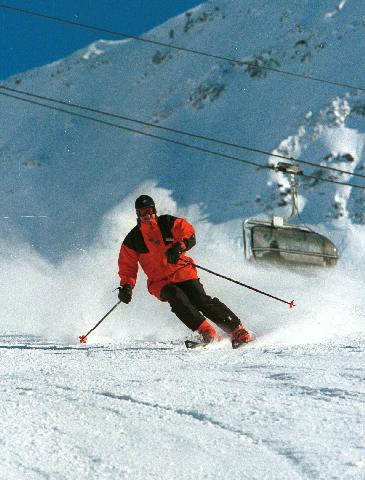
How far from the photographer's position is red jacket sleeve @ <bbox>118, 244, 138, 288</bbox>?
661cm

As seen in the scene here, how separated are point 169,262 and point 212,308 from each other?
575mm

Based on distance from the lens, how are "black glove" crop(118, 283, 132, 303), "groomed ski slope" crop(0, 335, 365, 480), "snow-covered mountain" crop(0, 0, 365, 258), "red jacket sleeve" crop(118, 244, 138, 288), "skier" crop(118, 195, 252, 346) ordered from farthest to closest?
1. "snow-covered mountain" crop(0, 0, 365, 258)
2. "red jacket sleeve" crop(118, 244, 138, 288)
3. "black glove" crop(118, 283, 132, 303)
4. "skier" crop(118, 195, 252, 346)
5. "groomed ski slope" crop(0, 335, 365, 480)

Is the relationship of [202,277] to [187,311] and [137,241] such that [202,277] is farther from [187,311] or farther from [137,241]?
[187,311]

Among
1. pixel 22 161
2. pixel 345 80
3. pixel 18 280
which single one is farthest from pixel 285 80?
pixel 18 280

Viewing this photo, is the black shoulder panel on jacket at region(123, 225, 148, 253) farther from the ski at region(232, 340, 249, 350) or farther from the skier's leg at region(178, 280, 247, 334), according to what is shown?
the ski at region(232, 340, 249, 350)

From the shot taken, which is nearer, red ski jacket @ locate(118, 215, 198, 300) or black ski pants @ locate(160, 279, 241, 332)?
black ski pants @ locate(160, 279, 241, 332)

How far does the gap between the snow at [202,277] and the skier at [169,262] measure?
0.37 metres

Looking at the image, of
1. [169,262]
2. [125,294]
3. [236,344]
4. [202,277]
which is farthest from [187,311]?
[202,277]

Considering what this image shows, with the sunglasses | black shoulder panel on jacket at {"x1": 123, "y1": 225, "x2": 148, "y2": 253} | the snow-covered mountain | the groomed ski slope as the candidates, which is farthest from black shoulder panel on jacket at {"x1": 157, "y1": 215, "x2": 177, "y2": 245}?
the snow-covered mountain

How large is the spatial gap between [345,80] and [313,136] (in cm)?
458

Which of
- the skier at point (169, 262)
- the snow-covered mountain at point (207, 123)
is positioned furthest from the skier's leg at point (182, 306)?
the snow-covered mountain at point (207, 123)

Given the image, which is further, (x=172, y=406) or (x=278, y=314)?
(x=278, y=314)

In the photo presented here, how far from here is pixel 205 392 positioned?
3.63 metres

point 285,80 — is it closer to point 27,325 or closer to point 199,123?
point 199,123
